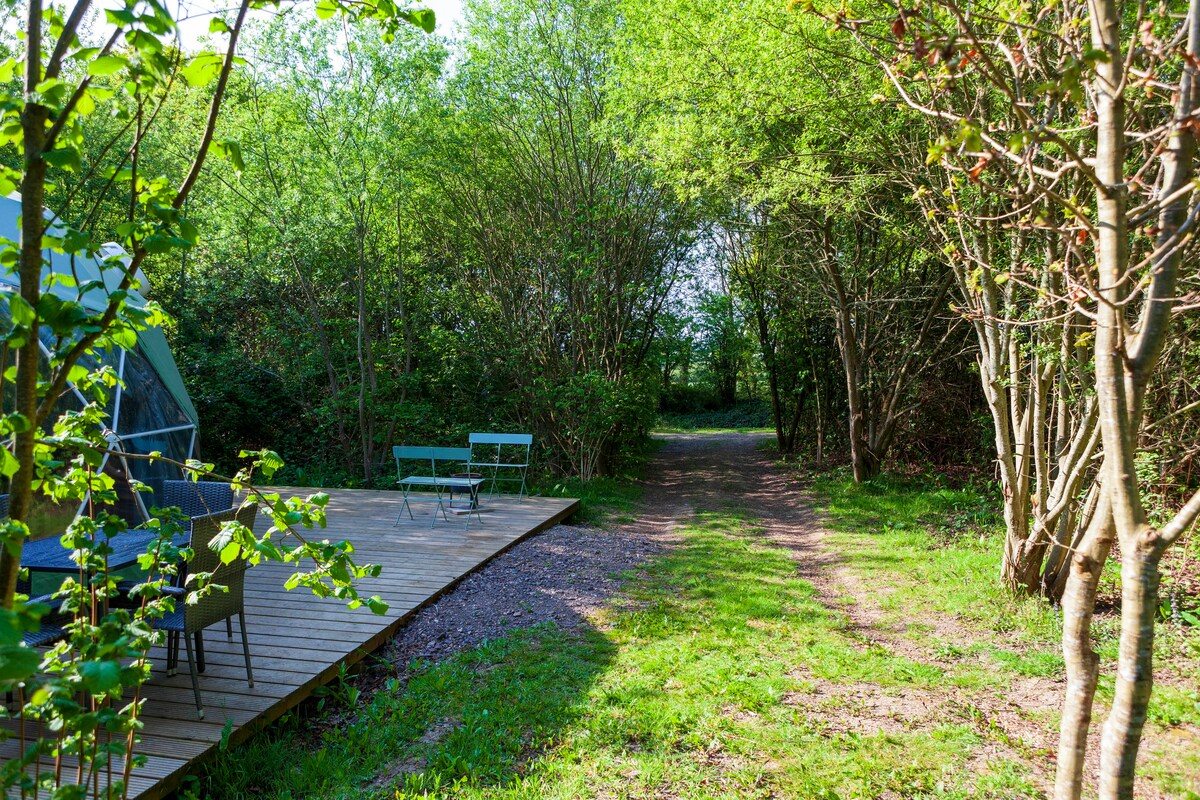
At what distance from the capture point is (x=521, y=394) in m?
12.1

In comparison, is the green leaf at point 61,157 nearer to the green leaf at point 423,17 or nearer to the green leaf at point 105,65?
the green leaf at point 105,65

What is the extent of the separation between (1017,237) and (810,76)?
2324 mm

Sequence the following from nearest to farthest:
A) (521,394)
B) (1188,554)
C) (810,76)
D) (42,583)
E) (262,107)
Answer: (42,583)
(1188,554)
(810,76)
(262,107)
(521,394)

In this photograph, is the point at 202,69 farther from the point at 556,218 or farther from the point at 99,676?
the point at 556,218

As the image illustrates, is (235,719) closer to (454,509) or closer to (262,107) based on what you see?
(454,509)

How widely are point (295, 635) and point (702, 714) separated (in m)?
2.63

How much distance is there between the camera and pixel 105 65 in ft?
4.33

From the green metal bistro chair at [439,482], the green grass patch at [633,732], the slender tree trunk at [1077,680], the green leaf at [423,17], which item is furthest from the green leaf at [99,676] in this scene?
the green metal bistro chair at [439,482]

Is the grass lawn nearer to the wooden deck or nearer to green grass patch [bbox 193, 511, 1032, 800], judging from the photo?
green grass patch [bbox 193, 511, 1032, 800]

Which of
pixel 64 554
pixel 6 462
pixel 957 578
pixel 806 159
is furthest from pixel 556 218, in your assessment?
pixel 6 462

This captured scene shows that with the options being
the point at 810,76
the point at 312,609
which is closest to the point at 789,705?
the point at 312,609

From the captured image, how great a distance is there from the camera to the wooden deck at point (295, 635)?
331 cm

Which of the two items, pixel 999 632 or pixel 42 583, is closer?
pixel 42 583

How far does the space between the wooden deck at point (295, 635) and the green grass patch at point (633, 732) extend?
6.9 inches
